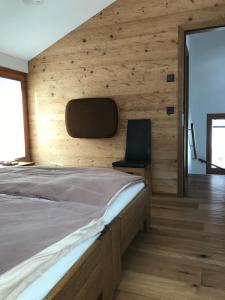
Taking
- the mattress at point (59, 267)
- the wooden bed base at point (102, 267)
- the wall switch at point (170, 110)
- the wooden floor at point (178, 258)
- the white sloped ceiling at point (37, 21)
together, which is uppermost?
the white sloped ceiling at point (37, 21)

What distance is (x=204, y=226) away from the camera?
8.31 feet

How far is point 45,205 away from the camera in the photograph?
143cm

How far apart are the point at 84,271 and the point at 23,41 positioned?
3.53 meters

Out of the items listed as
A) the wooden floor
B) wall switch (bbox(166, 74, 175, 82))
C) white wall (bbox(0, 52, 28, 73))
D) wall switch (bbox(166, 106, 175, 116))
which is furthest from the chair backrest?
white wall (bbox(0, 52, 28, 73))

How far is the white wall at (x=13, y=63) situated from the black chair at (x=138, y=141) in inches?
78.4

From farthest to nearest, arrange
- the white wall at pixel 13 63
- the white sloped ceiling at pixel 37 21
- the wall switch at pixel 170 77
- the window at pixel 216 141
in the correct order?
the window at pixel 216 141
the white wall at pixel 13 63
the wall switch at pixel 170 77
the white sloped ceiling at pixel 37 21

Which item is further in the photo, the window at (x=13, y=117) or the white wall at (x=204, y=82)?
the white wall at (x=204, y=82)

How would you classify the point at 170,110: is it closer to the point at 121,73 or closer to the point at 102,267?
the point at 121,73

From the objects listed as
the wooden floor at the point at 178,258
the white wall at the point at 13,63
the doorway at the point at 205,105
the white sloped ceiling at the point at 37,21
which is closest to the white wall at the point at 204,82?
the doorway at the point at 205,105

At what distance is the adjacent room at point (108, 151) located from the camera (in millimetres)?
1176

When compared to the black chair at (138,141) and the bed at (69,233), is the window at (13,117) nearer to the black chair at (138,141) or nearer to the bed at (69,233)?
the black chair at (138,141)

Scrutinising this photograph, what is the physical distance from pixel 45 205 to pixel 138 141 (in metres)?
2.29

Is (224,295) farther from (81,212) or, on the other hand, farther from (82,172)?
(82,172)

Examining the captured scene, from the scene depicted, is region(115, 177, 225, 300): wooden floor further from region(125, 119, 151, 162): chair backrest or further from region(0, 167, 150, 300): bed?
region(125, 119, 151, 162): chair backrest
